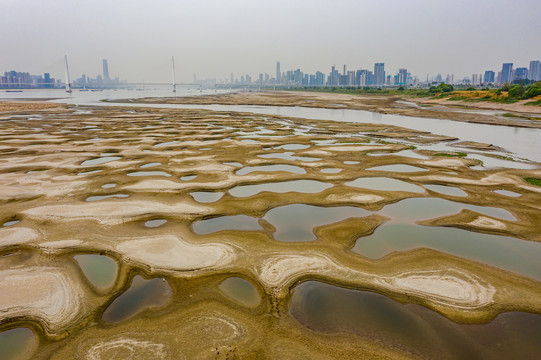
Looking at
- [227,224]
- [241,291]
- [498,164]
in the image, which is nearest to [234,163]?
[227,224]

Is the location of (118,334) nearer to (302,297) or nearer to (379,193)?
(302,297)

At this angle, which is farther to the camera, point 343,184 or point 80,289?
point 343,184

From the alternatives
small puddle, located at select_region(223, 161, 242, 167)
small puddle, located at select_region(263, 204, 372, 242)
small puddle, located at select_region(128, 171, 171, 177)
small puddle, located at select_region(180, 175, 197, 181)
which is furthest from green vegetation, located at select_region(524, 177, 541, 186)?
small puddle, located at select_region(128, 171, 171, 177)

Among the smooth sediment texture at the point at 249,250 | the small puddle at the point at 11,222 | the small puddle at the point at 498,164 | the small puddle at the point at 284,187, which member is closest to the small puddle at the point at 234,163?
the smooth sediment texture at the point at 249,250

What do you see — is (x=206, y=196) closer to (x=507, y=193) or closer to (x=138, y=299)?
(x=138, y=299)

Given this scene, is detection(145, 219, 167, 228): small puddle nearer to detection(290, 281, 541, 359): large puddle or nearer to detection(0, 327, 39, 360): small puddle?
detection(0, 327, 39, 360): small puddle

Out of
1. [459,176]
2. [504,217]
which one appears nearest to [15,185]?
[504,217]

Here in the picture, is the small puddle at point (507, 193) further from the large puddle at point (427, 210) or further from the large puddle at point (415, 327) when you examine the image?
the large puddle at point (415, 327)
